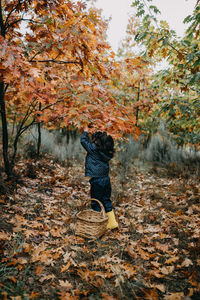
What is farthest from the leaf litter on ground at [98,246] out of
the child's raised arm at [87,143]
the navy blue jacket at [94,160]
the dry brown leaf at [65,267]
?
the child's raised arm at [87,143]

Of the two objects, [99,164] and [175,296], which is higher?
[99,164]

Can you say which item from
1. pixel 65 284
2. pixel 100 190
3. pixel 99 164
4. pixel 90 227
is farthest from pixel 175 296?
pixel 99 164

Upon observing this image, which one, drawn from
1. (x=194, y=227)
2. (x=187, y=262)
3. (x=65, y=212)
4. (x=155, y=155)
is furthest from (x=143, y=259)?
(x=155, y=155)

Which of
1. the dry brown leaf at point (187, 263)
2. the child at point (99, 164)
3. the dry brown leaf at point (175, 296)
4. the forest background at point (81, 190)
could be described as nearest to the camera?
the dry brown leaf at point (175, 296)

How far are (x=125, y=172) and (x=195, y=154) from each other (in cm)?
264

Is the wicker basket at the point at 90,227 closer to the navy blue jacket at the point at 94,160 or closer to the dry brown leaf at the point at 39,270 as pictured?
the navy blue jacket at the point at 94,160

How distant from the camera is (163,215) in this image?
3.69 m

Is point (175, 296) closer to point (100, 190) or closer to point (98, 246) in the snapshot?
point (98, 246)

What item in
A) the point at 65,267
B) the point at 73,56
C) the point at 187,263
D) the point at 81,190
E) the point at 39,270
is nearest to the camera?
the point at 39,270

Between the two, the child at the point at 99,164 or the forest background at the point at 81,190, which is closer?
the forest background at the point at 81,190

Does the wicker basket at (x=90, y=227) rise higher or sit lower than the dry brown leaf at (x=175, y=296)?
higher


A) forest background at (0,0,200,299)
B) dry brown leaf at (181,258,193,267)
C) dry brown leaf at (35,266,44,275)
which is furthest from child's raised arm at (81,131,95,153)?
dry brown leaf at (181,258,193,267)

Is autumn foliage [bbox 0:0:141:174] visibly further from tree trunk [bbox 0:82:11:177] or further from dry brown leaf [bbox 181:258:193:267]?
dry brown leaf [bbox 181:258:193:267]

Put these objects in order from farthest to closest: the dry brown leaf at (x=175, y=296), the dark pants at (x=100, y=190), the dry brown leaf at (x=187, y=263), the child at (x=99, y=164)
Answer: the dark pants at (x=100, y=190) → the child at (x=99, y=164) → the dry brown leaf at (x=187, y=263) → the dry brown leaf at (x=175, y=296)
